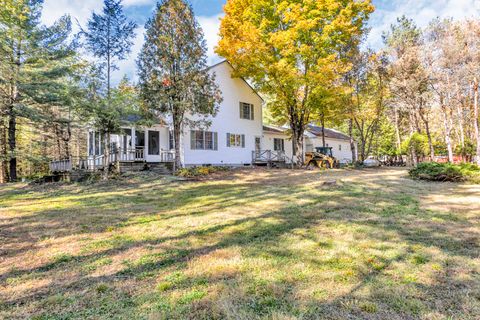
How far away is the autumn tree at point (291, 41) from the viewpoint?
18.0 metres

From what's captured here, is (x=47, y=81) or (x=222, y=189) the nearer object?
(x=222, y=189)

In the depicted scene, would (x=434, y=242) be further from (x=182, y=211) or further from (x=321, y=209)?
(x=182, y=211)

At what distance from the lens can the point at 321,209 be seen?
7.07 metres

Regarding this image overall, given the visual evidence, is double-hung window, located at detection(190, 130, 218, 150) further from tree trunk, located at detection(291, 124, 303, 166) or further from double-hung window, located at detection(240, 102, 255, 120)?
tree trunk, located at detection(291, 124, 303, 166)

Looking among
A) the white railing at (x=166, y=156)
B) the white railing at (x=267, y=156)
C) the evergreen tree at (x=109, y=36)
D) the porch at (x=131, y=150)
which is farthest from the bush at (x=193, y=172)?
the white railing at (x=267, y=156)

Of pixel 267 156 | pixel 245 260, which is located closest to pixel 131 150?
pixel 267 156

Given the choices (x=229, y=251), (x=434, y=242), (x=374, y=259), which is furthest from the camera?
(x=434, y=242)

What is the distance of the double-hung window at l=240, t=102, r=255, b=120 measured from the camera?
71.1 ft

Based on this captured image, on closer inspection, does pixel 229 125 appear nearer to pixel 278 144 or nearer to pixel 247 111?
pixel 247 111

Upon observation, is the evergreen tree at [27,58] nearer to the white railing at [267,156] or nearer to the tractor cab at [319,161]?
the white railing at [267,156]

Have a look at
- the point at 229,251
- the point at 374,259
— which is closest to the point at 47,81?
the point at 229,251

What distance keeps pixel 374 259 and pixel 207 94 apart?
1360 centimetres

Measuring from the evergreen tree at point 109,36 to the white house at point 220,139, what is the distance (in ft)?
8.21

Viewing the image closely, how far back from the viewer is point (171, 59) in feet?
49.2
